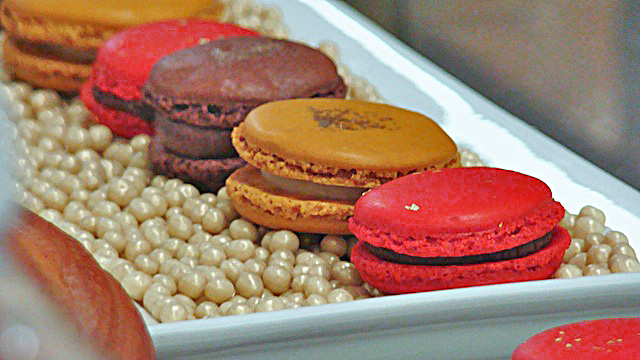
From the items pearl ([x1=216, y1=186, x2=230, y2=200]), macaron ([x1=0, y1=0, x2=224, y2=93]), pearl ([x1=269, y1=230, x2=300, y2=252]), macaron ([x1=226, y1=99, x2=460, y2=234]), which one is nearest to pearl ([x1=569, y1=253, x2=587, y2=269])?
macaron ([x1=226, y1=99, x2=460, y2=234])

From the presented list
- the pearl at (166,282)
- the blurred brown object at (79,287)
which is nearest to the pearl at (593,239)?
the pearl at (166,282)

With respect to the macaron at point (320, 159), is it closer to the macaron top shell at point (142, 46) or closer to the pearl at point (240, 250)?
the pearl at point (240, 250)

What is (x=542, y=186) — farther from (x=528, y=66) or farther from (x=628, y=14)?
(x=528, y=66)

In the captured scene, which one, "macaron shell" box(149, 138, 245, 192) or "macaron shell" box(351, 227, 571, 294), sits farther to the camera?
"macaron shell" box(149, 138, 245, 192)

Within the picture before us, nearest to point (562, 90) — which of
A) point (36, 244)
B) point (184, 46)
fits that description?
point (184, 46)

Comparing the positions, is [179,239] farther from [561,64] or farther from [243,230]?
[561,64]

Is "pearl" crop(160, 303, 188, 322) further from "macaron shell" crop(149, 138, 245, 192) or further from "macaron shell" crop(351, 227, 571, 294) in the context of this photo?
"macaron shell" crop(149, 138, 245, 192)
